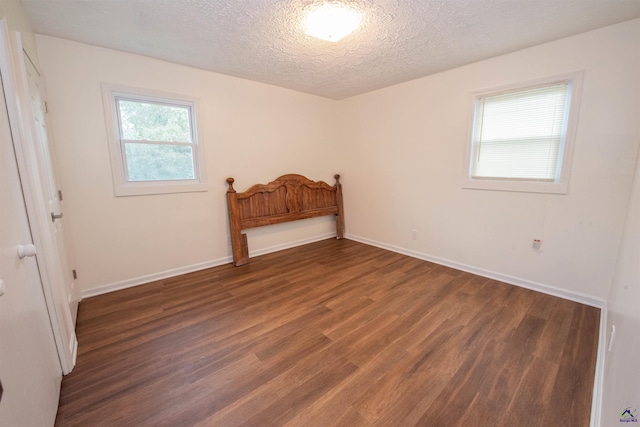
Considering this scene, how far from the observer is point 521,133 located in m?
2.74

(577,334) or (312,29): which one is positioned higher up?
(312,29)

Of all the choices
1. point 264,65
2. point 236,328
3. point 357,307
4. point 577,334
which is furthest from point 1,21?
point 577,334

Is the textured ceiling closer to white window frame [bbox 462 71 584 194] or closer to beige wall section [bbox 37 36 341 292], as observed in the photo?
beige wall section [bbox 37 36 341 292]

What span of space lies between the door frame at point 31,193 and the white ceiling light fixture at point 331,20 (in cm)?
175

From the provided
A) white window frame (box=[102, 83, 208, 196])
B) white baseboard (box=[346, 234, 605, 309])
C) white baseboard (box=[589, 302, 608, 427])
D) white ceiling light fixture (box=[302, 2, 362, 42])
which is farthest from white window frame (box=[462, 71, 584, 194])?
white window frame (box=[102, 83, 208, 196])

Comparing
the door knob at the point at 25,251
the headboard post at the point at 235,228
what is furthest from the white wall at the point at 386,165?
the door knob at the point at 25,251

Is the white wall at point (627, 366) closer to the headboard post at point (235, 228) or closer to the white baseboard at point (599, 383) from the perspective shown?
the white baseboard at point (599, 383)

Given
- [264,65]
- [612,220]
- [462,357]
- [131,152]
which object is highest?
[264,65]

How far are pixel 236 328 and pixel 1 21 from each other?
7.41 feet

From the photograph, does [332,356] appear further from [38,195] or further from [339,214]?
[339,214]

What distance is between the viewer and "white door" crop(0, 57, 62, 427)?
97cm

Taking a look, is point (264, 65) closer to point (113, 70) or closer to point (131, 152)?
point (113, 70)

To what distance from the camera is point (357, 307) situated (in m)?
2.44

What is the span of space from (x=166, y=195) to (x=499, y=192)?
12.2 feet
